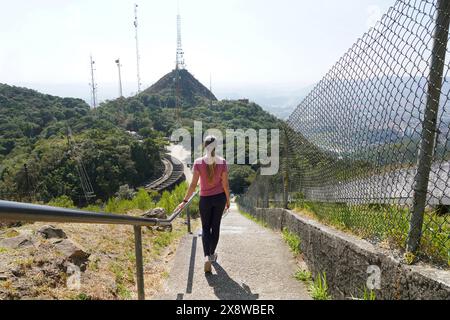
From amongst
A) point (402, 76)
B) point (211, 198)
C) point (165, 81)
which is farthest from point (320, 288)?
point (165, 81)

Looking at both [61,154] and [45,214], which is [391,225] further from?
Result: [61,154]

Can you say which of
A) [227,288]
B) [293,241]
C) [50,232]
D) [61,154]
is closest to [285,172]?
[293,241]

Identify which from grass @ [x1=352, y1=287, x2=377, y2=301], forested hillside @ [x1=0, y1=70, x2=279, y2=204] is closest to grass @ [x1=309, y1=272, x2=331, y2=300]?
grass @ [x1=352, y1=287, x2=377, y2=301]

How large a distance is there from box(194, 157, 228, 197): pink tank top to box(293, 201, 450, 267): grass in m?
1.17

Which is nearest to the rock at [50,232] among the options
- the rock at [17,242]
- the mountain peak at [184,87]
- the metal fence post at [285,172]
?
the rock at [17,242]

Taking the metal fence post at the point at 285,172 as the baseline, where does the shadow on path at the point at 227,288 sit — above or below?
below

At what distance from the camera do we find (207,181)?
427 cm

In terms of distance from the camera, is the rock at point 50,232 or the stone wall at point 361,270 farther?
the rock at point 50,232

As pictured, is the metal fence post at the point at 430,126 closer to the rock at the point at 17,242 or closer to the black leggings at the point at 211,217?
the black leggings at the point at 211,217

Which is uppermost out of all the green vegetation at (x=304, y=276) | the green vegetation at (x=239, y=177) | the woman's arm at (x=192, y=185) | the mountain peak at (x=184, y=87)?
the mountain peak at (x=184, y=87)

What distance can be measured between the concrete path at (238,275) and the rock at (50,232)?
132 centimetres

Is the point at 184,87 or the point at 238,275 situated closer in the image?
the point at 238,275

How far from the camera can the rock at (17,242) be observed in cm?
383

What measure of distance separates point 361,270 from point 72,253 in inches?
103
